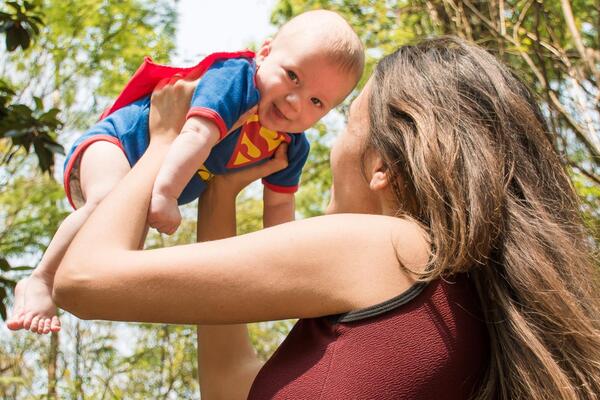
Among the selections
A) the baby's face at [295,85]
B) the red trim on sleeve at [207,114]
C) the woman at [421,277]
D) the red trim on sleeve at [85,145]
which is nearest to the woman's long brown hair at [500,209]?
the woman at [421,277]

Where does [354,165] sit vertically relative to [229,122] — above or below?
above

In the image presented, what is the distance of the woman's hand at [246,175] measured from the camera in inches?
99.3

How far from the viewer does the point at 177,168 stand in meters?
2.06

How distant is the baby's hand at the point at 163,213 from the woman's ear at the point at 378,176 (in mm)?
523

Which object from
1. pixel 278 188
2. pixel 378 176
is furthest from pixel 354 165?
pixel 278 188

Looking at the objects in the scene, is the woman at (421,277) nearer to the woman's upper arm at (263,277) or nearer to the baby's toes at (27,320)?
the woman's upper arm at (263,277)

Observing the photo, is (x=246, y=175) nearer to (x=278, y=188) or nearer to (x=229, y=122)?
(x=278, y=188)

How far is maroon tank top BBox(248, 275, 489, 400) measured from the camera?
5.05ft

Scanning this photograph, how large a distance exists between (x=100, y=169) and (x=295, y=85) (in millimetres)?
642

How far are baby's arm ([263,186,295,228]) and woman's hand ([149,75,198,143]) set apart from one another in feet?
1.68

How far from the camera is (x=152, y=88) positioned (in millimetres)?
2480

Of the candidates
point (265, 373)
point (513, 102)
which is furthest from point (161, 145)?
point (513, 102)

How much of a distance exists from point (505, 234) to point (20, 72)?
8022 mm

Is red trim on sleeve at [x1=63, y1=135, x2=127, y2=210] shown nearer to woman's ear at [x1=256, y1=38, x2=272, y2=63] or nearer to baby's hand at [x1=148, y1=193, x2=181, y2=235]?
baby's hand at [x1=148, y1=193, x2=181, y2=235]
